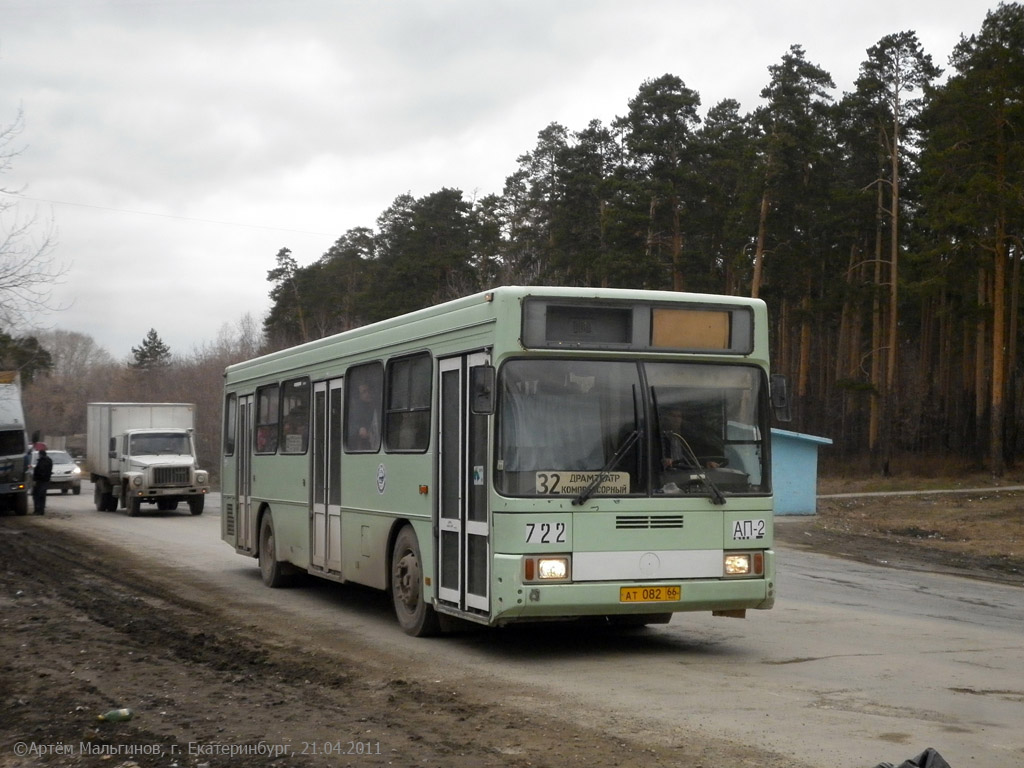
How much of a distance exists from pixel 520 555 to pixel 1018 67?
132 ft

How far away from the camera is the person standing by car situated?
3391 centimetres

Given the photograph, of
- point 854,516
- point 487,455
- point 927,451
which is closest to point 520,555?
point 487,455

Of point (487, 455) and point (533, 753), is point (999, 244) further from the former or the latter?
point (533, 753)

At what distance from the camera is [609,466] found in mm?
9805

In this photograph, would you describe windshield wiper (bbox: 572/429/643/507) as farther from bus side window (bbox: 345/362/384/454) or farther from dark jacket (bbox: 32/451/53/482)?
dark jacket (bbox: 32/451/53/482)

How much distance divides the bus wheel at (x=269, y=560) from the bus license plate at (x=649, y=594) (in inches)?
271

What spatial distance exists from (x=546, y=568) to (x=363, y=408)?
12.6 ft

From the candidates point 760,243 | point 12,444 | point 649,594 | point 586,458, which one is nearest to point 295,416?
point 586,458

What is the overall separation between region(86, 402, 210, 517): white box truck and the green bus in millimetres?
23916

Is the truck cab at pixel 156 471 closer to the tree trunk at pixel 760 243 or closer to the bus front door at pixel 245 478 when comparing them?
the bus front door at pixel 245 478

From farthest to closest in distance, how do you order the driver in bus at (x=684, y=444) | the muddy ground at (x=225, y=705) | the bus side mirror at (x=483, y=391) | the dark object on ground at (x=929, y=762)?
the driver in bus at (x=684, y=444)
the bus side mirror at (x=483, y=391)
the muddy ground at (x=225, y=705)
the dark object on ground at (x=929, y=762)

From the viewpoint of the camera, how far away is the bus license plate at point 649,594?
9703mm

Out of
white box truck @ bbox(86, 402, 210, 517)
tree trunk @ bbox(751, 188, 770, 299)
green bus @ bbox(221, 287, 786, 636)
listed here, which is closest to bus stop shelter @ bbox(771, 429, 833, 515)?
white box truck @ bbox(86, 402, 210, 517)

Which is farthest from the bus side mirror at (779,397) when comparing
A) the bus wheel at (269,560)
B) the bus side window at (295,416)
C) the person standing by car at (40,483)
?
the person standing by car at (40,483)
